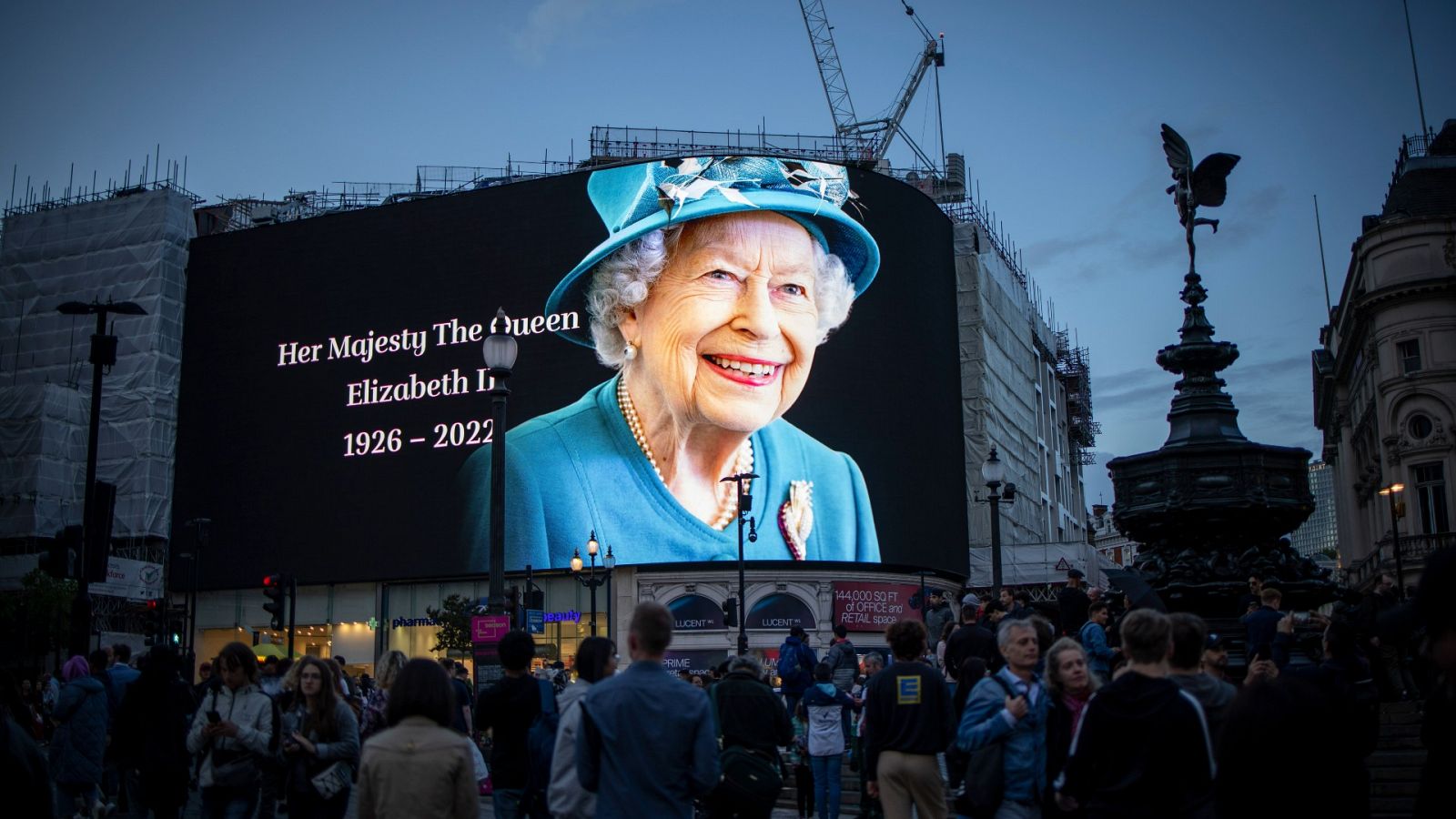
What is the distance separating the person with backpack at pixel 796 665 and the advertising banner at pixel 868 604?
1200 inches

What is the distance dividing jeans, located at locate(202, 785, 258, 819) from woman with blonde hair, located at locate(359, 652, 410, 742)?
5.14 ft

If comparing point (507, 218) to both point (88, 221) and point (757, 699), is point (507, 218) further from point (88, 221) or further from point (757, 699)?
point (757, 699)

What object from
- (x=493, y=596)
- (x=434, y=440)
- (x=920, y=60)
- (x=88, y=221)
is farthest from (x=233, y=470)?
(x=920, y=60)

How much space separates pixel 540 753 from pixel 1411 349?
46846 millimetres

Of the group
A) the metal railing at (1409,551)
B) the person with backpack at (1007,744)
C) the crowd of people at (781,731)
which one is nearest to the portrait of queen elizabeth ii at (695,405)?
the metal railing at (1409,551)

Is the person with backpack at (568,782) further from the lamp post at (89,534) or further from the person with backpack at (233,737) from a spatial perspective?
the lamp post at (89,534)

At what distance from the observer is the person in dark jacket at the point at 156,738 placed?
10562mm

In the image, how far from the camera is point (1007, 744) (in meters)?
7.75

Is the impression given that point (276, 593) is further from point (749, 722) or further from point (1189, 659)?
point (1189, 659)

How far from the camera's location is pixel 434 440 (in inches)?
2020

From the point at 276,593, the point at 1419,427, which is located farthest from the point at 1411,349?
the point at 276,593

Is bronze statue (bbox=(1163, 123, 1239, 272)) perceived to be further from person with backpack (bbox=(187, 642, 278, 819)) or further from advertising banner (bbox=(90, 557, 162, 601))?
advertising banner (bbox=(90, 557, 162, 601))

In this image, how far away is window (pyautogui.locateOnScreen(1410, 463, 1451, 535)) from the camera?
47031 millimetres

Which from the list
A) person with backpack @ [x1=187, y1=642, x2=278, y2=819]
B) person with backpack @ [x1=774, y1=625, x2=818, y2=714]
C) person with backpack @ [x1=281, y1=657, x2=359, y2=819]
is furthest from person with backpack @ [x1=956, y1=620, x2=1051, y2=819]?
person with backpack @ [x1=774, y1=625, x2=818, y2=714]
